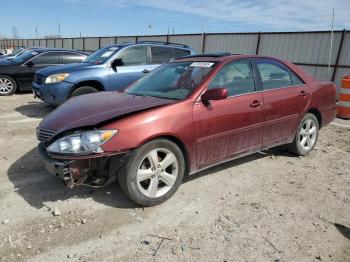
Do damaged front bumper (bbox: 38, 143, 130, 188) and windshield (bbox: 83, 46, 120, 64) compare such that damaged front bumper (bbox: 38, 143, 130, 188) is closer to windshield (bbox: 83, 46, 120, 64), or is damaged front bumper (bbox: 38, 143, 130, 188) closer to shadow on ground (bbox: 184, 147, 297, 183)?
shadow on ground (bbox: 184, 147, 297, 183)

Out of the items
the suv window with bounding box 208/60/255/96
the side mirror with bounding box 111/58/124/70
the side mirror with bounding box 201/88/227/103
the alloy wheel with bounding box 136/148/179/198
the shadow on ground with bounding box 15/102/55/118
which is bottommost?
the shadow on ground with bounding box 15/102/55/118

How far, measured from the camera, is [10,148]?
5.31 meters

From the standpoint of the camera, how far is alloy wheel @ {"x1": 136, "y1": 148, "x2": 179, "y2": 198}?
3.47 meters

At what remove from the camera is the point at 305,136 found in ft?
17.7

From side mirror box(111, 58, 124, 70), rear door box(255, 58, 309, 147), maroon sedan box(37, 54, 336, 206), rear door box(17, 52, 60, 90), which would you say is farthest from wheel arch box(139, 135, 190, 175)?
rear door box(17, 52, 60, 90)

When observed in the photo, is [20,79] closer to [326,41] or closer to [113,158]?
[113,158]

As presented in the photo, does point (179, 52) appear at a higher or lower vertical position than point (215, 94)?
higher

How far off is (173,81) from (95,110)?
1.10m

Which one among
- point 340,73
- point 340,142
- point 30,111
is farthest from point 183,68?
point 340,73

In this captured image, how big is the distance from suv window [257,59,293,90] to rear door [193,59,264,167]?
22cm

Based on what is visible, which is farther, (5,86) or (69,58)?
(69,58)

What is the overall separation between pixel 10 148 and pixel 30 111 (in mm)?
3241

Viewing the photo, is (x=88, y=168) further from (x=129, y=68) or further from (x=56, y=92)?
(x=129, y=68)

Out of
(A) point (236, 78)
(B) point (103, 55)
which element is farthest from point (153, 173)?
(B) point (103, 55)
